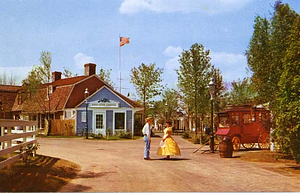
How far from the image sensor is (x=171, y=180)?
10.0 metres

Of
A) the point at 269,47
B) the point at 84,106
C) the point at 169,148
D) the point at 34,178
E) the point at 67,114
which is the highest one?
the point at 269,47

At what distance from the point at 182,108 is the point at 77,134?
26.5 m

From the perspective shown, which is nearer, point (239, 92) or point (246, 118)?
point (246, 118)

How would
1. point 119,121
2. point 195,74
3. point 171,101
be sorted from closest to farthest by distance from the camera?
1. point 195,74
2. point 119,121
3. point 171,101

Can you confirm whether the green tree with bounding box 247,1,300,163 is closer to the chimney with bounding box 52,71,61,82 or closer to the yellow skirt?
the yellow skirt

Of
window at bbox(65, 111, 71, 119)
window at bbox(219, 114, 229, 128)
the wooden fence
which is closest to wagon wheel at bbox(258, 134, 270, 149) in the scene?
window at bbox(219, 114, 229, 128)

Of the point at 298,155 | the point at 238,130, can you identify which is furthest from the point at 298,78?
the point at 238,130

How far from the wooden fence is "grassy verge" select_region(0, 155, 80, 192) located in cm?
2639

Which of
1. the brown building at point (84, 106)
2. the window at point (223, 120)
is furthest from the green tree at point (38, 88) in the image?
the window at point (223, 120)

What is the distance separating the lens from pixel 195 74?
33812 millimetres

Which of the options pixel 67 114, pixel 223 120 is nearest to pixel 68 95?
pixel 67 114

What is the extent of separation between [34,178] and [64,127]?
29.5 m

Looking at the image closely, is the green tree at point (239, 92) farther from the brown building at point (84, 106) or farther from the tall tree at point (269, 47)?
the tall tree at point (269, 47)

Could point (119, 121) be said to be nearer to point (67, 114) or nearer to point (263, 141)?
point (67, 114)
